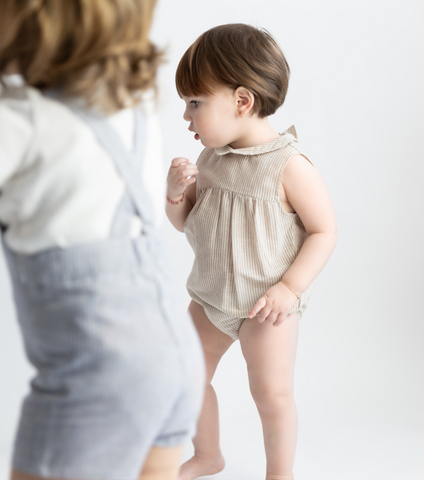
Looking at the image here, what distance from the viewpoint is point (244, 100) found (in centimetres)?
110

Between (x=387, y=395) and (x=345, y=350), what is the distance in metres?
0.20

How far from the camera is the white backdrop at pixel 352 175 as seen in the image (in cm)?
172

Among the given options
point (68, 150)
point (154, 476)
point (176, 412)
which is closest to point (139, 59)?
point (68, 150)

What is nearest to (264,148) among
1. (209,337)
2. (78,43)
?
(209,337)

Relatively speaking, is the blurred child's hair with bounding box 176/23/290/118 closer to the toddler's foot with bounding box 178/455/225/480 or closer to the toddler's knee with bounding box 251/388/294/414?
the toddler's knee with bounding box 251/388/294/414

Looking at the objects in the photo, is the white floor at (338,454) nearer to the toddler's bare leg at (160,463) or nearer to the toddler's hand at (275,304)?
the toddler's hand at (275,304)

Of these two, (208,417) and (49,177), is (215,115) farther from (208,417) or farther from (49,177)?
(208,417)

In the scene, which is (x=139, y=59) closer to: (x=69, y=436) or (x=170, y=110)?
(x=69, y=436)

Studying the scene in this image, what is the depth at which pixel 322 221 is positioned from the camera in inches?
43.4

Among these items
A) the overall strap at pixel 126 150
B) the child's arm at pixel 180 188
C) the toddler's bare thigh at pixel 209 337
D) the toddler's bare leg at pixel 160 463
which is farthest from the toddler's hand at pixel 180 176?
the toddler's bare leg at pixel 160 463

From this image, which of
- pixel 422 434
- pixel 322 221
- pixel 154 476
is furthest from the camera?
pixel 422 434

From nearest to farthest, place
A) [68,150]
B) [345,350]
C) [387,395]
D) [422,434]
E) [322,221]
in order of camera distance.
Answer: [68,150], [322,221], [422,434], [387,395], [345,350]

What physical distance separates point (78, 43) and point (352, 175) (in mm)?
1347

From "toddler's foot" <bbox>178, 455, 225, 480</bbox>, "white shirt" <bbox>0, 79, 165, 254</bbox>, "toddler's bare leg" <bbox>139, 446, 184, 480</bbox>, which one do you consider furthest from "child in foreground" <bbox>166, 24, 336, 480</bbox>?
"white shirt" <bbox>0, 79, 165, 254</bbox>
